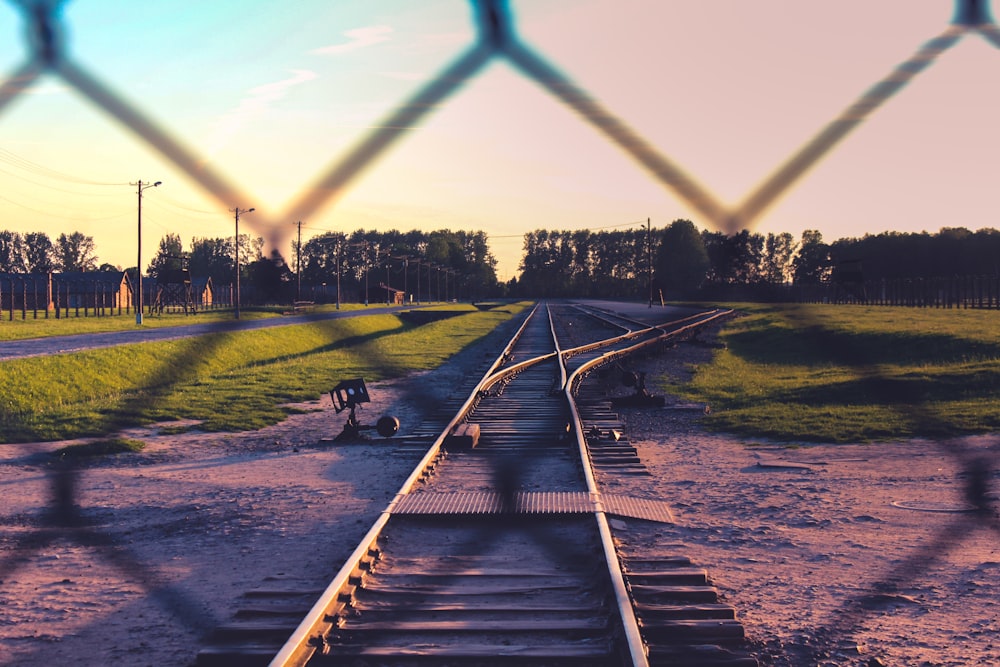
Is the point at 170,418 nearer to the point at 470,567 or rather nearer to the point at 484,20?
the point at 470,567

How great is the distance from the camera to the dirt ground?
4742 mm

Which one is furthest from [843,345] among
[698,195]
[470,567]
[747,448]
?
[747,448]

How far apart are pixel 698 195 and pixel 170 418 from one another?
48.4 feet

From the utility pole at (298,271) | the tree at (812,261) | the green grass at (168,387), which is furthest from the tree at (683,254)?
the green grass at (168,387)

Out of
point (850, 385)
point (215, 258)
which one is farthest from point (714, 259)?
point (850, 385)

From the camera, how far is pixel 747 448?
11828 millimetres

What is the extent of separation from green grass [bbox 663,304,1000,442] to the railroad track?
167cm

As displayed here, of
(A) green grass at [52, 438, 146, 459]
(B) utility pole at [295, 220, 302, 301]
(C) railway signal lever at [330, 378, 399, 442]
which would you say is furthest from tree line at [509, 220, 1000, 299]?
(A) green grass at [52, 438, 146, 459]

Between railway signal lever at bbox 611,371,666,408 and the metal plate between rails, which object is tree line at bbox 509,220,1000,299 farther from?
railway signal lever at bbox 611,371,666,408

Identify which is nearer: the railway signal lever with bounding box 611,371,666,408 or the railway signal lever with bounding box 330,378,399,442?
the railway signal lever with bounding box 330,378,399,442

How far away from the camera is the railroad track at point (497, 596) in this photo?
420 cm

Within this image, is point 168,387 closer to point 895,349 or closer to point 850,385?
point 850,385

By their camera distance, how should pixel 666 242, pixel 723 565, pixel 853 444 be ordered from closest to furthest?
1. pixel 666 242
2. pixel 723 565
3. pixel 853 444

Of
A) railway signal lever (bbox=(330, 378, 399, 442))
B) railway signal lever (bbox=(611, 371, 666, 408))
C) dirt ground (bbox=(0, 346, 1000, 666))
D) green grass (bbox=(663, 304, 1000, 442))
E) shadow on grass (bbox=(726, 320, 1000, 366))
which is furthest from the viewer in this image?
shadow on grass (bbox=(726, 320, 1000, 366))
